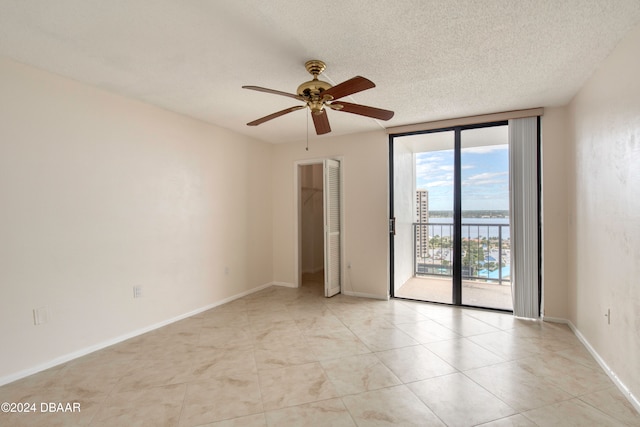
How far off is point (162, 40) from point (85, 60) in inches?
31.1

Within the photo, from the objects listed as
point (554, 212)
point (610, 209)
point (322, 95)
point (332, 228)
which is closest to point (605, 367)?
point (610, 209)

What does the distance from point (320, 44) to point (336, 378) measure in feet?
8.10

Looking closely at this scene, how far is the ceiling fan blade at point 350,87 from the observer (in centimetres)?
191

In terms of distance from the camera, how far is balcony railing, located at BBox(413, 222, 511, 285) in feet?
15.8

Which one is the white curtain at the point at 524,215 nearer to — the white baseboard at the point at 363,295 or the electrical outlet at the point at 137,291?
the white baseboard at the point at 363,295

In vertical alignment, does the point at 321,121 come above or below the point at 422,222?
above

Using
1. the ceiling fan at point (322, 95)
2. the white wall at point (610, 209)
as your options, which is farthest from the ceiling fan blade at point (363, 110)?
the white wall at point (610, 209)

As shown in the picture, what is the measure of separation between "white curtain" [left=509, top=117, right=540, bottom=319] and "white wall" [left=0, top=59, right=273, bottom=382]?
375 centimetres

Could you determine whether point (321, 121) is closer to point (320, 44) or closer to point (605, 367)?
point (320, 44)

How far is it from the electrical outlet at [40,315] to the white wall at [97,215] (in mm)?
39

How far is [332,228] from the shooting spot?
4621 millimetres

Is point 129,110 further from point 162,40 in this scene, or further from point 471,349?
point 471,349

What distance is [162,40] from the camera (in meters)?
2.08

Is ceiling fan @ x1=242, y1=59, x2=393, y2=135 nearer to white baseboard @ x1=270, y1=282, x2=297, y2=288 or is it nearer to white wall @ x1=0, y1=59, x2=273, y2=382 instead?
white wall @ x1=0, y1=59, x2=273, y2=382
